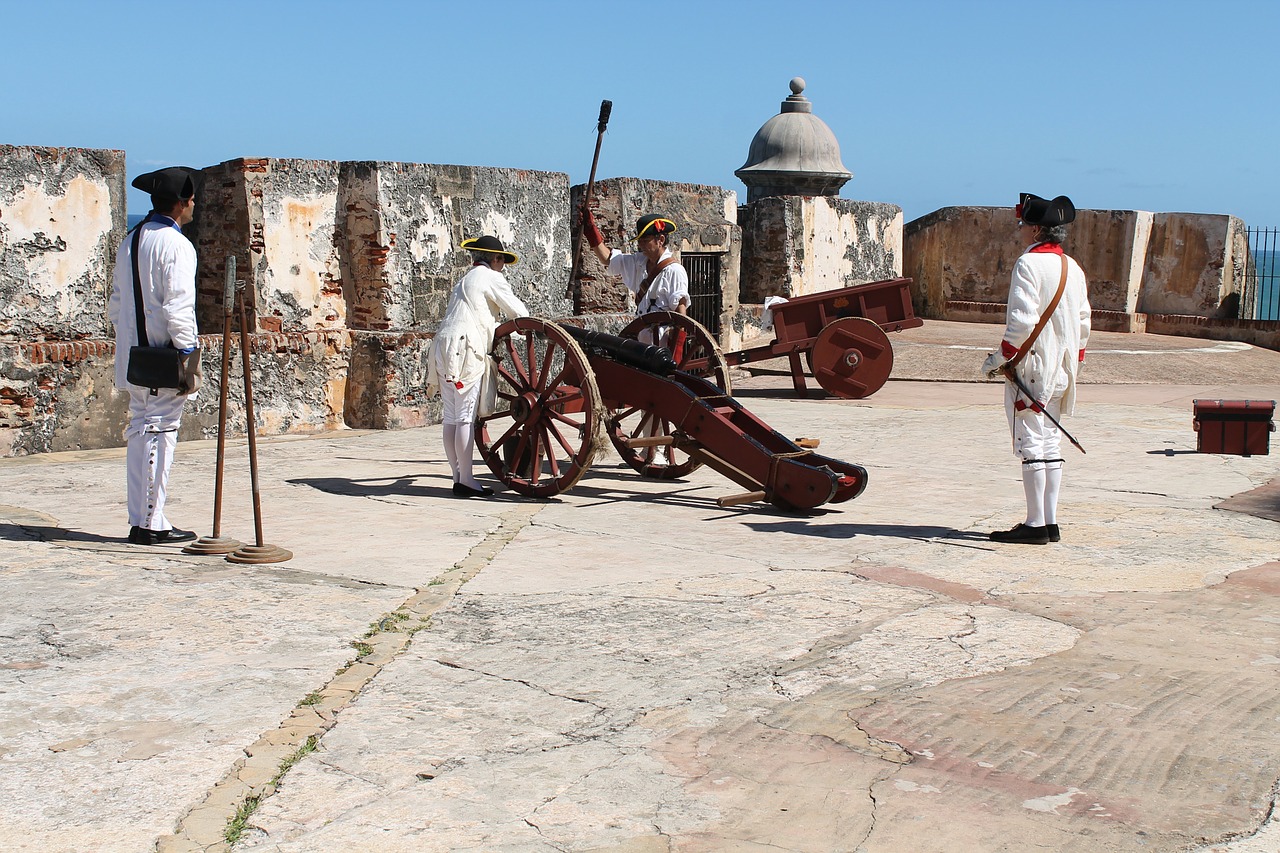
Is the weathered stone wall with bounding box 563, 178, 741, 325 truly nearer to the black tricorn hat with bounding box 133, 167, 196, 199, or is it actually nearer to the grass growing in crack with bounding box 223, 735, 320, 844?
the black tricorn hat with bounding box 133, 167, 196, 199

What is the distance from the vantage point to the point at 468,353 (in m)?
6.68

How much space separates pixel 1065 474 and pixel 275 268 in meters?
5.17

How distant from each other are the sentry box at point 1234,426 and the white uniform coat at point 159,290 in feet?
19.2

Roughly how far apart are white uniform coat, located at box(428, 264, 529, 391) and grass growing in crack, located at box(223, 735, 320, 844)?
354 centimetres

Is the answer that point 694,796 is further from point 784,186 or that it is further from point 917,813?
point 784,186

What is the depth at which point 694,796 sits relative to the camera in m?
3.00

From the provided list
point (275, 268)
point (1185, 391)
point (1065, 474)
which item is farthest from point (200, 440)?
point (1185, 391)

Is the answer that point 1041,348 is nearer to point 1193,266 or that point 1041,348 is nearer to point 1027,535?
point 1027,535

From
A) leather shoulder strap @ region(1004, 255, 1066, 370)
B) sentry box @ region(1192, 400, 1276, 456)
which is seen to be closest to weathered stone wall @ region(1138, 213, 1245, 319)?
sentry box @ region(1192, 400, 1276, 456)

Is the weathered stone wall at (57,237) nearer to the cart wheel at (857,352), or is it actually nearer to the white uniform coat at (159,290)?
the white uniform coat at (159,290)

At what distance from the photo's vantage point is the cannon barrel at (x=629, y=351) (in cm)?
677

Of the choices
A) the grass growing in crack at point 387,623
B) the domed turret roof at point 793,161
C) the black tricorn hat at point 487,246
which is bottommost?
the grass growing in crack at point 387,623

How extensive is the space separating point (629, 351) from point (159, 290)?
234 cm

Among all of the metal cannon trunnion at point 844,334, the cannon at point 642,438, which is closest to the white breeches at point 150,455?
the cannon at point 642,438
